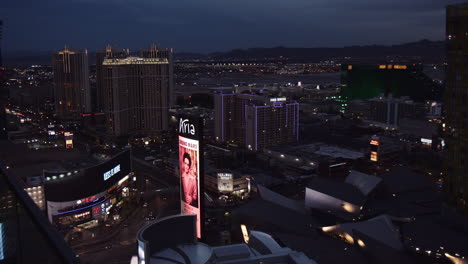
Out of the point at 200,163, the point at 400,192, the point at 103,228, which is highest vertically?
the point at 200,163

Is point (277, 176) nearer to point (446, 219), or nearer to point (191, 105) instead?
point (446, 219)

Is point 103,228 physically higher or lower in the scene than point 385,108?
lower

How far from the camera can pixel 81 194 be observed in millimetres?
8281

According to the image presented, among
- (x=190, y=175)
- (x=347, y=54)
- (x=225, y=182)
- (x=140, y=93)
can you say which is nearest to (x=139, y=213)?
(x=225, y=182)

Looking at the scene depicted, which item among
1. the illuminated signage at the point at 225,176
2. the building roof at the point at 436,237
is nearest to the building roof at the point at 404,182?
the building roof at the point at 436,237

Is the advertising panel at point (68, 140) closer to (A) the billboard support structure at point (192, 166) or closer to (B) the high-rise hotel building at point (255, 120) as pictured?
(B) the high-rise hotel building at point (255, 120)

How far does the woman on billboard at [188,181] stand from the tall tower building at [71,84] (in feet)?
50.8

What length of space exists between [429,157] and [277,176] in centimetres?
471

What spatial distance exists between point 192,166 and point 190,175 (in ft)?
0.60

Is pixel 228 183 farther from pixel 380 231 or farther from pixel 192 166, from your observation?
pixel 380 231

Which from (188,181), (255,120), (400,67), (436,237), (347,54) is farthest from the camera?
(347,54)

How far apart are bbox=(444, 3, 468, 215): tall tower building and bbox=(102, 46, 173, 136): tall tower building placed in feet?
41.3

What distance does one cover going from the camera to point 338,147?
1402cm

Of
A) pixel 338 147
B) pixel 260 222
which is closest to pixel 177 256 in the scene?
pixel 260 222
